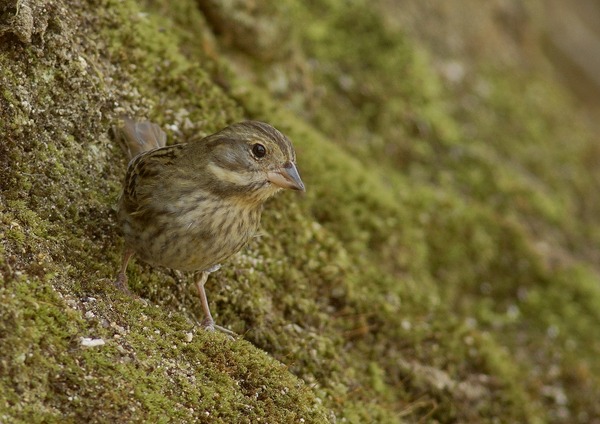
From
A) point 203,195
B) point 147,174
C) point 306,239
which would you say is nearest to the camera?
point 203,195

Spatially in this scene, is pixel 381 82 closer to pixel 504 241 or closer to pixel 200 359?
pixel 504 241

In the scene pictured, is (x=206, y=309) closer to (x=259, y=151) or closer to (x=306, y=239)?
(x=259, y=151)

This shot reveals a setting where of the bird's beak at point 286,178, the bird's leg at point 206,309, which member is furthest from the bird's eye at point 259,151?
the bird's leg at point 206,309

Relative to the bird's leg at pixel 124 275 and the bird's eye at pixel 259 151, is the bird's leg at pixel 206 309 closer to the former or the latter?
the bird's leg at pixel 124 275

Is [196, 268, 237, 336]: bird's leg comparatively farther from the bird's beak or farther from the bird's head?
the bird's beak

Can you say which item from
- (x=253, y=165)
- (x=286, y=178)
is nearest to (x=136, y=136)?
(x=253, y=165)

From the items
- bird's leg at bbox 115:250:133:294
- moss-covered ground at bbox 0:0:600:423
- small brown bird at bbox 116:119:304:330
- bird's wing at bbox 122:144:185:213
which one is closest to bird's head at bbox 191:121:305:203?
small brown bird at bbox 116:119:304:330

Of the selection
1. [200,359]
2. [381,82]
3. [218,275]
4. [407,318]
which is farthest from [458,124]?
[200,359]

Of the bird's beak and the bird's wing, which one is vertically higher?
the bird's beak
